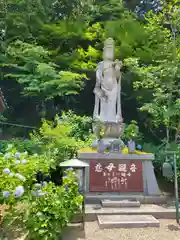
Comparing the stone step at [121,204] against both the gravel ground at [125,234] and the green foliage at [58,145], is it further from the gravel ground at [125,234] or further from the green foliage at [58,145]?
the green foliage at [58,145]

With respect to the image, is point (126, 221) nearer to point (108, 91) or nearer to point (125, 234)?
point (125, 234)

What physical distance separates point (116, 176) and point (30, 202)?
3.05 meters

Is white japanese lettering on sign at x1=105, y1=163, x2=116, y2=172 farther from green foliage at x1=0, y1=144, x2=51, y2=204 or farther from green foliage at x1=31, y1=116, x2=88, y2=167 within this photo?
green foliage at x1=0, y1=144, x2=51, y2=204

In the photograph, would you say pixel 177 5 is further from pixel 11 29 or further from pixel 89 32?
pixel 11 29

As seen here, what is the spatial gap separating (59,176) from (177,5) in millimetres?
8685

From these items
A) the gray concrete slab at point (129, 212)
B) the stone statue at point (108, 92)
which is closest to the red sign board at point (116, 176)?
the gray concrete slab at point (129, 212)

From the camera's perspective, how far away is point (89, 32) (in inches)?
550

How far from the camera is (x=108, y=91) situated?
845cm

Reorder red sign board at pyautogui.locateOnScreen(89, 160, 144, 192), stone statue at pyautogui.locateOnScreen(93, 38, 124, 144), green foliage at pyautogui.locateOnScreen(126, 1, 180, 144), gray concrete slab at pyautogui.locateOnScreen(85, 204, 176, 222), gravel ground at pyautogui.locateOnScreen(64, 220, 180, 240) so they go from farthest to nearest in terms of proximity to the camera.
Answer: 1. green foliage at pyautogui.locateOnScreen(126, 1, 180, 144)
2. stone statue at pyautogui.locateOnScreen(93, 38, 124, 144)
3. red sign board at pyautogui.locateOnScreen(89, 160, 144, 192)
4. gray concrete slab at pyautogui.locateOnScreen(85, 204, 176, 222)
5. gravel ground at pyautogui.locateOnScreen(64, 220, 180, 240)

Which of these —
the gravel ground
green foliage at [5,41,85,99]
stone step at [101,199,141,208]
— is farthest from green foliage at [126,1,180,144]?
the gravel ground

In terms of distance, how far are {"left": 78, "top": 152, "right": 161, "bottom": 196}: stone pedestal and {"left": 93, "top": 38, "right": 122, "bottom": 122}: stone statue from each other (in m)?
2.07

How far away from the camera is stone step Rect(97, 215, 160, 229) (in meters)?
4.68

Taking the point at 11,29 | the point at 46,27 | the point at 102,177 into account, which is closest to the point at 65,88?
the point at 46,27

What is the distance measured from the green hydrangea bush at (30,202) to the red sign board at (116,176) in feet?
6.13
